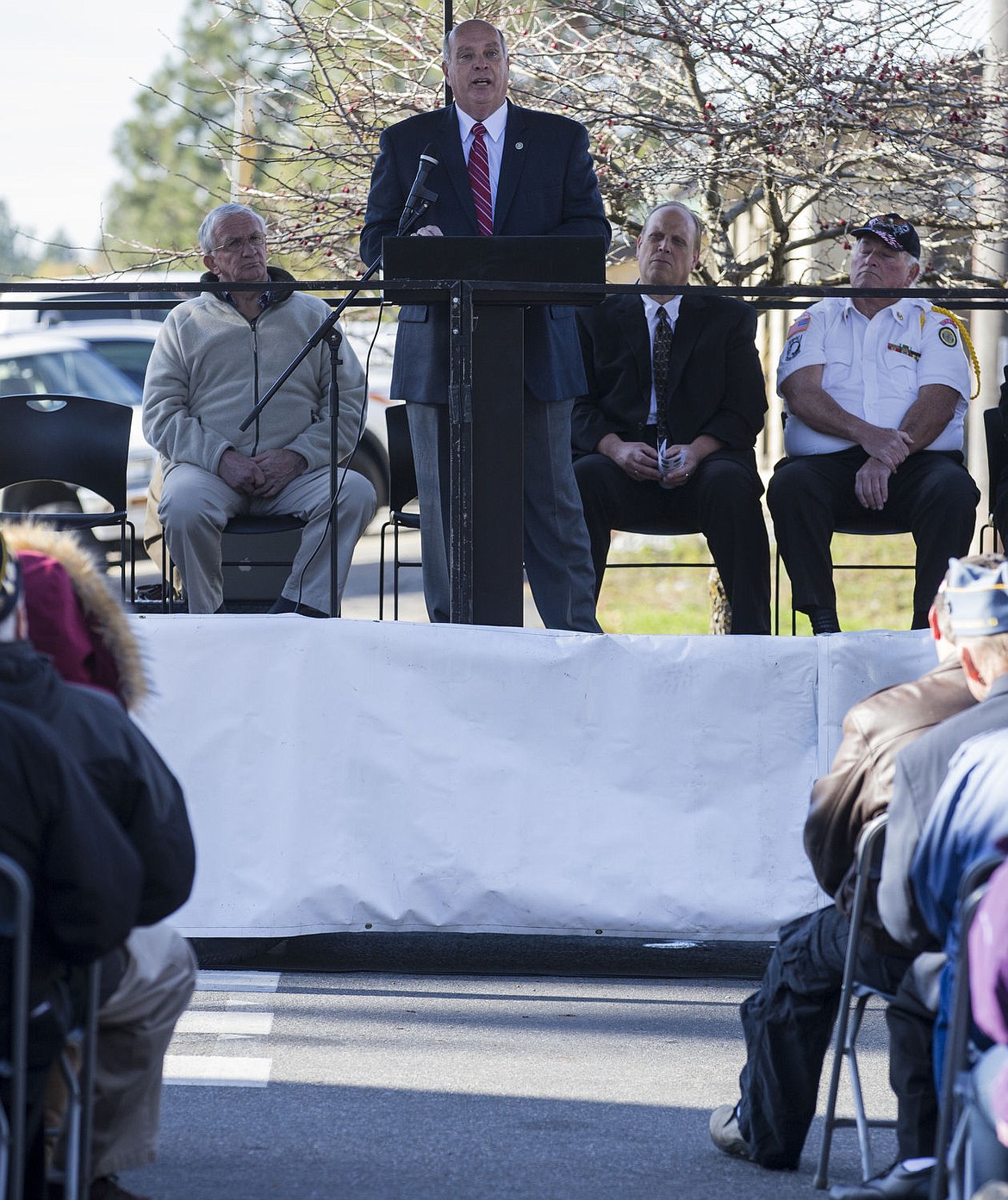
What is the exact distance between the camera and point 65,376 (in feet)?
42.2

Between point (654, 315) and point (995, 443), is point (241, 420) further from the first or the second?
point (995, 443)

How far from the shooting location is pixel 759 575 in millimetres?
6805

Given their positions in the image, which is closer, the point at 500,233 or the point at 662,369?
the point at 500,233

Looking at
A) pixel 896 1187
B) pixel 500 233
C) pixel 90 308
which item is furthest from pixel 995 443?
pixel 896 1187

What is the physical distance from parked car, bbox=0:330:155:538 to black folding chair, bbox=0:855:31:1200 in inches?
374

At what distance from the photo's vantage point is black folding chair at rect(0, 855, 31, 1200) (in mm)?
2518

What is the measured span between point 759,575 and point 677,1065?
8.64 ft

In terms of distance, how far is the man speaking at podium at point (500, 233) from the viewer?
6332 mm

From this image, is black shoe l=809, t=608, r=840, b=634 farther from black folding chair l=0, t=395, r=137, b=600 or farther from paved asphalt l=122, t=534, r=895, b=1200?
black folding chair l=0, t=395, r=137, b=600

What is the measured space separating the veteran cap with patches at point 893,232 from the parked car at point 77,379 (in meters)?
6.47

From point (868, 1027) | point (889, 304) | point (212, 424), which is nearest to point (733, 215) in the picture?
point (889, 304)

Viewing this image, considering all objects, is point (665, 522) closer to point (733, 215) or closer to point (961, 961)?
point (733, 215)

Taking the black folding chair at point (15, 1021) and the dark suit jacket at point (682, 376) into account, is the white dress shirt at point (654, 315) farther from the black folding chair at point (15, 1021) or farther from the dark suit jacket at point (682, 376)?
the black folding chair at point (15, 1021)

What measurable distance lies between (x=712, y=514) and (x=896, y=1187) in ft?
13.0
